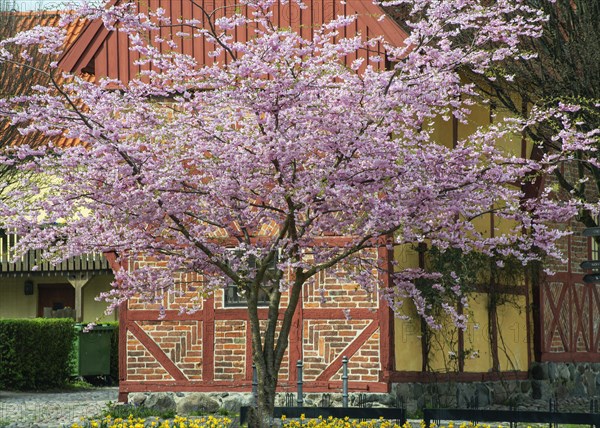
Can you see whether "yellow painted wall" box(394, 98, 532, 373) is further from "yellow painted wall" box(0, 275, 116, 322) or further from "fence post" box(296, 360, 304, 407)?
"yellow painted wall" box(0, 275, 116, 322)

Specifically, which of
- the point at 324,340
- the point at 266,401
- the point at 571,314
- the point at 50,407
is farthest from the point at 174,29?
the point at 266,401

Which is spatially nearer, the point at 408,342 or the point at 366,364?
the point at 366,364

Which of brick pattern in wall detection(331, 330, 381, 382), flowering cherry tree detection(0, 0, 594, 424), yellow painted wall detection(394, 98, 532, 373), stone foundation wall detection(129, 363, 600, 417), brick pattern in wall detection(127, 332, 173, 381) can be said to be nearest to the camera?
flowering cherry tree detection(0, 0, 594, 424)

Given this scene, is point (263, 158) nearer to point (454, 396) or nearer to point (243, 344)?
point (243, 344)

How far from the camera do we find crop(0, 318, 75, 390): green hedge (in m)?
24.6

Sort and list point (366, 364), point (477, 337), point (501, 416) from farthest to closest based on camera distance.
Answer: point (477, 337)
point (366, 364)
point (501, 416)

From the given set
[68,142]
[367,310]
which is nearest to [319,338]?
[367,310]

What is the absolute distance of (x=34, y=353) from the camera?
25.0 metres

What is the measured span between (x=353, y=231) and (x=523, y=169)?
69.3 inches

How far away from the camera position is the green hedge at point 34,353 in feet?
80.7

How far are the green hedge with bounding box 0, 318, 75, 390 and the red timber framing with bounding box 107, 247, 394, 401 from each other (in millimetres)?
5410

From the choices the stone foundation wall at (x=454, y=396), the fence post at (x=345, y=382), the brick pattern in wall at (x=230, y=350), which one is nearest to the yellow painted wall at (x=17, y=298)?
the stone foundation wall at (x=454, y=396)

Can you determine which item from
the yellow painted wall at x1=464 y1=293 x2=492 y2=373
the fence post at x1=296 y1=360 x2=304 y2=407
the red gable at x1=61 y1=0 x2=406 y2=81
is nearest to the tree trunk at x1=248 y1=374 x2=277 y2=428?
the fence post at x1=296 y1=360 x2=304 y2=407

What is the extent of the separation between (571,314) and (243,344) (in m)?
7.64
